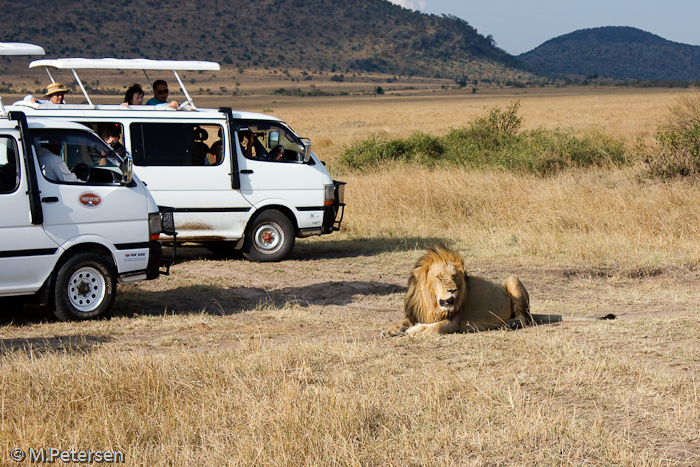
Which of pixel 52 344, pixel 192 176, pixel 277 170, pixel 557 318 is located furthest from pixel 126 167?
pixel 557 318

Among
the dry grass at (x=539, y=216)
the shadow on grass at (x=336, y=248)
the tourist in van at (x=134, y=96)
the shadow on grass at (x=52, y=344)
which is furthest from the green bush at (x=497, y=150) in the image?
the shadow on grass at (x=52, y=344)

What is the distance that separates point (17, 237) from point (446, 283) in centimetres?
404

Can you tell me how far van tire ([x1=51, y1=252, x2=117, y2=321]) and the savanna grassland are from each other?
0.74 feet

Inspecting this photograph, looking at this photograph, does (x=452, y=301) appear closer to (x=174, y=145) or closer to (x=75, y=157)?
(x=75, y=157)

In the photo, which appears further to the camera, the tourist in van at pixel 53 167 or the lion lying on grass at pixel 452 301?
the tourist in van at pixel 53 167

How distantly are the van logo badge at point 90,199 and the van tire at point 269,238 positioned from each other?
3.94m

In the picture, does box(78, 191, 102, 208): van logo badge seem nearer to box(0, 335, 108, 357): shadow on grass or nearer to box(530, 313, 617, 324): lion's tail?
box(0, 335, 108, 357): shadow on grass

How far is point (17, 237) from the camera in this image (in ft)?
24.1

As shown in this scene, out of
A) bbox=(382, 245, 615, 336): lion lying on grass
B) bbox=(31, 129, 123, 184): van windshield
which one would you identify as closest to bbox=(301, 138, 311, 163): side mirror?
bbox=(31, 129, 123, 184): van windshield

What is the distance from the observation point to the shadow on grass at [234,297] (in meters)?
8.71

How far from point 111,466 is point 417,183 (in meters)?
11.9

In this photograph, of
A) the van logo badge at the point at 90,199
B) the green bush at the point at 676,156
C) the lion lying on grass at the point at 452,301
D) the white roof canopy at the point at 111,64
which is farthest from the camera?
the green bush at the point at 676,156

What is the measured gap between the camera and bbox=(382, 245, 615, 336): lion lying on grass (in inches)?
268

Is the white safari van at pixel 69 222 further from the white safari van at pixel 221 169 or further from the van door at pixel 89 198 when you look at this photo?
the white safari van at pixel 221 169
